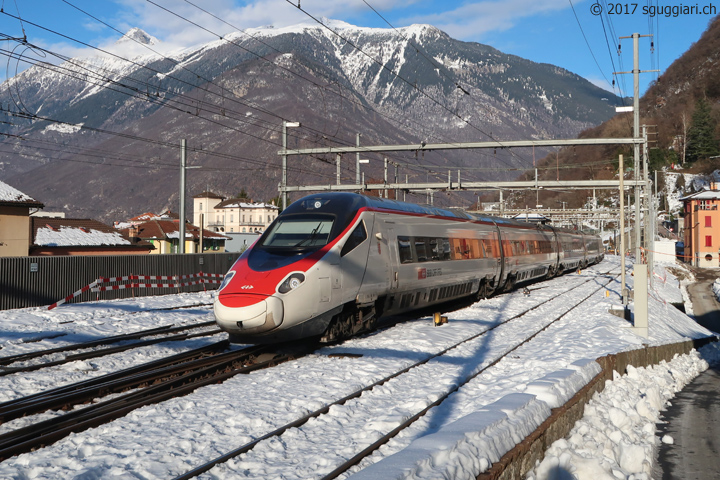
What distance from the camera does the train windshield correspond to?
12.3 meters

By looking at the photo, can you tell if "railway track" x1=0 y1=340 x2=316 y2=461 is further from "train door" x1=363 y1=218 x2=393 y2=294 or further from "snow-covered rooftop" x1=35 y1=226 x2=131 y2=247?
"snow-covered rooftop" x1=35 y1=226 x2=131 y2=247

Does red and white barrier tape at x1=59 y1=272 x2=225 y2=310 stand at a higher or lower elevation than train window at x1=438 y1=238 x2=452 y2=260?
lower

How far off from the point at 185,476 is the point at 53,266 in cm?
1997

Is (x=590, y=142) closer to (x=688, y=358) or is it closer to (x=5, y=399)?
(x=688, y=358)

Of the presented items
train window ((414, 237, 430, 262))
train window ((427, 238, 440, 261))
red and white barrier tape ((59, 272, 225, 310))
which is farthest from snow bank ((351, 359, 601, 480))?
red and white barrier tape ((59, 272, 225, 310))

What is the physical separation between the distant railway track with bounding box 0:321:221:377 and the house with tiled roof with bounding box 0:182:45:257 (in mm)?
22124

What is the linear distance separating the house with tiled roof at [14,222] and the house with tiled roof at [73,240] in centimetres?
526

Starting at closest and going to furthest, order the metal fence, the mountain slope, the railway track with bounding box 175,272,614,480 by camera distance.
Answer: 1. the railway track with bounding box 175,272,614,480
2. the metal fence
3. the mountain slope

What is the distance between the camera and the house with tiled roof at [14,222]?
112 feet

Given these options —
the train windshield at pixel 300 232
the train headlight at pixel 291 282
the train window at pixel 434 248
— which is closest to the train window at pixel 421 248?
the train window at pixel 434 248

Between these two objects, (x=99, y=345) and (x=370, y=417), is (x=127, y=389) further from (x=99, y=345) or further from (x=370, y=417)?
(x=99, y=345)

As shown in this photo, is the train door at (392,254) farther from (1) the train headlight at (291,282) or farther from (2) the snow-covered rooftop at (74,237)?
(2) the snow-covered rooftop at (74,237)

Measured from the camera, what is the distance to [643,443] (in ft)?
30.1

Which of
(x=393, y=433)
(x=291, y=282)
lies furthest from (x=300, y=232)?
(x=393, y=433)
